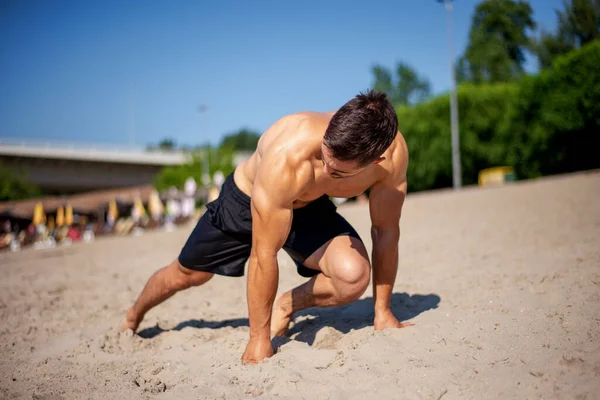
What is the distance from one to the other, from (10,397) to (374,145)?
2259 mm

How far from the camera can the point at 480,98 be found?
1099 inches

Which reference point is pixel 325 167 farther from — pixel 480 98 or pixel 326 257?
pixel 480 98

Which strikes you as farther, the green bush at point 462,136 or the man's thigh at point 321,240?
the green bush at point 462,136

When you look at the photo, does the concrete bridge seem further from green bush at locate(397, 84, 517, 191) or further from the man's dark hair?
the man's dark hair

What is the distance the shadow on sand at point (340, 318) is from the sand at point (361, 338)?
0.6 inches

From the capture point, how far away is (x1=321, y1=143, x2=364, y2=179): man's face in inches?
105

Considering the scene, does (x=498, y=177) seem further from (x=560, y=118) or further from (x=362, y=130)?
(x=362, y=130)

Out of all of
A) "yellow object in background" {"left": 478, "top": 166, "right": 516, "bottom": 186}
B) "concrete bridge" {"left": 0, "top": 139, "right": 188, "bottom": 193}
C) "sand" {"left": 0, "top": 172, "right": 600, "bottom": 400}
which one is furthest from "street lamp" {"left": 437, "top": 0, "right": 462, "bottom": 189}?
"concrete bridge" {"left": 0, "top": 139, "right": 188, "bottom": 193}

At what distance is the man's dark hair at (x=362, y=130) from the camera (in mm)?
2584

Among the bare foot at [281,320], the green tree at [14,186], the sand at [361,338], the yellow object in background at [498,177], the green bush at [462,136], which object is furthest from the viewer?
the green tree at [14,186]

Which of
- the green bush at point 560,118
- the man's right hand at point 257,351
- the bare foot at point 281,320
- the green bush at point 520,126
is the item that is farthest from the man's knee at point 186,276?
the green bush at point 520,126

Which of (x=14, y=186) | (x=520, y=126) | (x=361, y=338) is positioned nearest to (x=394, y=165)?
(x=361, y=338)

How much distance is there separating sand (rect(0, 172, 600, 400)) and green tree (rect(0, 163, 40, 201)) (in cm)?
3434

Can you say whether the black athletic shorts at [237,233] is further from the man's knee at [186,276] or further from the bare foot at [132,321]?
the bare foot at [132,321]
